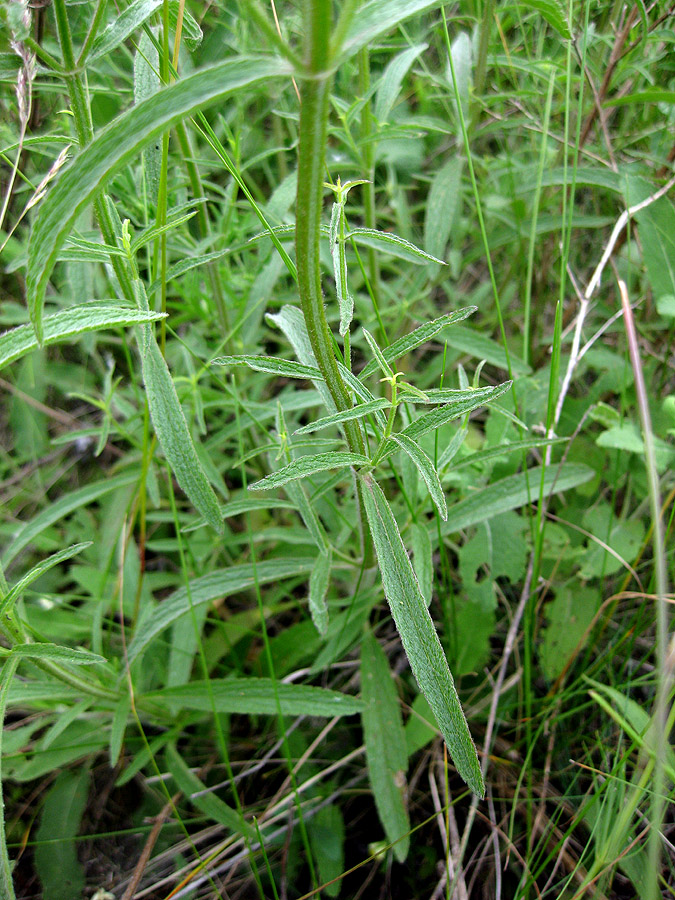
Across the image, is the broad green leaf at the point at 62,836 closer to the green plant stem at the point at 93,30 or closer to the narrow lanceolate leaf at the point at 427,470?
the narrow lanceolate leaf at the point at 427,470

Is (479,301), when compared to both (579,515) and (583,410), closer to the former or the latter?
(583,410)

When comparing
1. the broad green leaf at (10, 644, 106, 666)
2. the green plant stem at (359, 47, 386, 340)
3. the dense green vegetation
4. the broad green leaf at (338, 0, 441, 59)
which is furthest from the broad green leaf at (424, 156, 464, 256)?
the broad green leaf at (10, 644, 106, 666)

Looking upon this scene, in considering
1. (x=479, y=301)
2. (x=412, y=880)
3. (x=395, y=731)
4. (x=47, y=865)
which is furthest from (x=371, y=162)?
(x=47, y=865)

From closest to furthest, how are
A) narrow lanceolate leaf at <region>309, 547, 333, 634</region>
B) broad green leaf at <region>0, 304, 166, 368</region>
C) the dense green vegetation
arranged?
broad green leaf at <region>0, 304, 166, 368</region> → the dense green vegetation → narrow lanceolate leaf at <region>309, 547, 333, 634</region>

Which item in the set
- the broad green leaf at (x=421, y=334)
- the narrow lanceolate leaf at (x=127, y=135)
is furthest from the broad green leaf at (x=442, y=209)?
the narrow lanceolate leaf at (x=127, y=135)

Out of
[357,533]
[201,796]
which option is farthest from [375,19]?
[201,796]

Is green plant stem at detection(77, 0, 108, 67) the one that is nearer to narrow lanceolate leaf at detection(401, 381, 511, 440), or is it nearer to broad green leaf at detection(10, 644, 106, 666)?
narrow lanceolate leaf at detection(401, 381, 511, 440)
